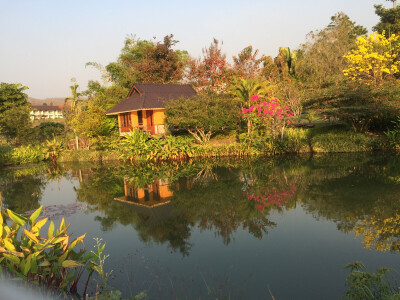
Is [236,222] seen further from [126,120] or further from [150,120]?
[126,120]

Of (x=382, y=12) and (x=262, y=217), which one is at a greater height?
(x=382, y=12)

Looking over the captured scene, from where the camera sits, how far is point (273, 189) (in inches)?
458

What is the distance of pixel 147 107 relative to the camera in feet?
72.7

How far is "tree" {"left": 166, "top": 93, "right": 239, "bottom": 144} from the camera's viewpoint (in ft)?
66.3

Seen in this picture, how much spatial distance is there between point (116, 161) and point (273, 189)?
13.2 meters

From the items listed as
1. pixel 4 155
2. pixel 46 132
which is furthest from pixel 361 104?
pixel 46 132

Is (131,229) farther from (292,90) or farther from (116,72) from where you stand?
(116,72)

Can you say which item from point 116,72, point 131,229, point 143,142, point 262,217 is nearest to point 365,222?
point 262,217

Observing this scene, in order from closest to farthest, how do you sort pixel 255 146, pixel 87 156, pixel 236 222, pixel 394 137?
pixel 236 222 → pixel 394 137 → pixel 255 146 → pixel 87 156

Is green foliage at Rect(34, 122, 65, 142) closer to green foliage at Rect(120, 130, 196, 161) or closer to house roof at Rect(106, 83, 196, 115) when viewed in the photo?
house roof at Rect(106, 83, 196, 115)

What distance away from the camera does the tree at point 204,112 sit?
20203mm

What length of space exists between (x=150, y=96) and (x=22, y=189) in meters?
12.0

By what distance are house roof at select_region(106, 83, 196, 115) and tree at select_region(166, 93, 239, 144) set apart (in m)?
2.02

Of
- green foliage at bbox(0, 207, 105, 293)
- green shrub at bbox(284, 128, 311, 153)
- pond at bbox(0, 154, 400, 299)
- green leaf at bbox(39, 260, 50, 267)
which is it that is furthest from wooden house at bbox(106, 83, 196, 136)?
green leaf at bbox(39, 260, 50, 267)
